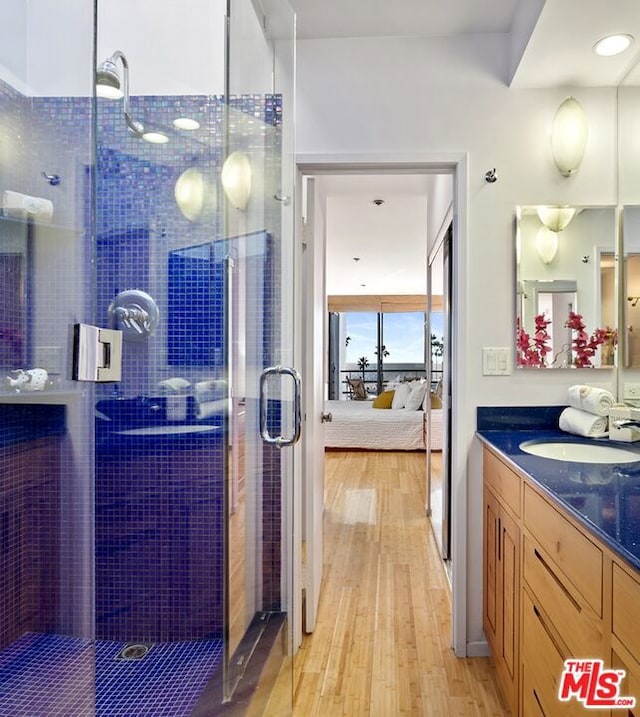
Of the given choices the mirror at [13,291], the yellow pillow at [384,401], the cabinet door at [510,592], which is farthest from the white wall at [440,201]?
the yellow pillow at [384,401]

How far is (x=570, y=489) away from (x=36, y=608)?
1.31m

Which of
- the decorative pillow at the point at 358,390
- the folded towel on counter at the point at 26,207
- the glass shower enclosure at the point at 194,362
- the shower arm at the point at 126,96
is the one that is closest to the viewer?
the folded towel on counter at the point at 26,207

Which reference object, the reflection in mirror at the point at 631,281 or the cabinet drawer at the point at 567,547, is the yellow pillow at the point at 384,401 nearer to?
the reflection in mirror at the point at 631,281

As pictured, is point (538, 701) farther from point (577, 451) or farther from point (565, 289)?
point (565, 289)

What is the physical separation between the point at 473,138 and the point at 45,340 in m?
1.92

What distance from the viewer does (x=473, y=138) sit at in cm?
216

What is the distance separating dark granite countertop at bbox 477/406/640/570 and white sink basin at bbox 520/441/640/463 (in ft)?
0.08

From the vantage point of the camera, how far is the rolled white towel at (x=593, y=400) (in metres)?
1.92

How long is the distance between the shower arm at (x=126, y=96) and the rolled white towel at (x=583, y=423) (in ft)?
6.74

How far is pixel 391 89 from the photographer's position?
2182mm

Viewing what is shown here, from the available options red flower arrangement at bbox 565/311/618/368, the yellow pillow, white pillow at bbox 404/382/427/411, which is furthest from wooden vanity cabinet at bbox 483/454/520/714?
the yellow pillow

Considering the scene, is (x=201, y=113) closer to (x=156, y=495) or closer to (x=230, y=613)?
(x=156, y=495)

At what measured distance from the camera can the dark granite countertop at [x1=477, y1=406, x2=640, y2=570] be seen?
970 mm
